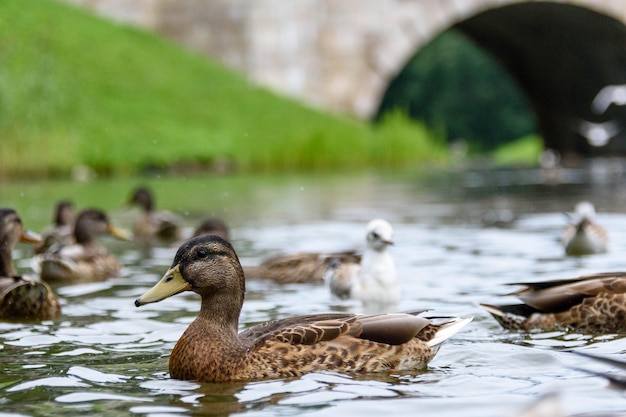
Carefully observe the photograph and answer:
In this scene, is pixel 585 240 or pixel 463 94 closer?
pixel 585 240

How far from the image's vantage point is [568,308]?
6.54 m

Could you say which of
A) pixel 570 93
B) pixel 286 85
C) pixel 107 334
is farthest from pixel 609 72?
pixel 107 334

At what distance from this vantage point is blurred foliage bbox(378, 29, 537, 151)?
49719 mm

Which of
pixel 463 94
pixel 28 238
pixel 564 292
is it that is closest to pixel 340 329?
pixel 564 292

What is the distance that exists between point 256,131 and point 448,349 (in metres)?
19.4

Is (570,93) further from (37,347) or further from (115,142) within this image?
(37,347)

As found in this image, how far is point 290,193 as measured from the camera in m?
18.0

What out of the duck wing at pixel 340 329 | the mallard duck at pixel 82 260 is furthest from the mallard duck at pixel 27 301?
the duck wing at pixel 340 329

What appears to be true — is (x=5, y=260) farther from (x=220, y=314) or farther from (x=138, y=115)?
(x=138, y=115)

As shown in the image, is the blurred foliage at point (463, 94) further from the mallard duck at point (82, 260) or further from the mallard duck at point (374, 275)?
the mallard duck at point (374, 275)

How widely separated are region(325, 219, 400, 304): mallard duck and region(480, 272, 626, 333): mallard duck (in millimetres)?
1381

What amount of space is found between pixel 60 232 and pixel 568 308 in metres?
5.72

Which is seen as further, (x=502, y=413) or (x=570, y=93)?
(x=570, y=93)

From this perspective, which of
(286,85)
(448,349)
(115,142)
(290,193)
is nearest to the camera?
(448,349)
